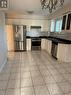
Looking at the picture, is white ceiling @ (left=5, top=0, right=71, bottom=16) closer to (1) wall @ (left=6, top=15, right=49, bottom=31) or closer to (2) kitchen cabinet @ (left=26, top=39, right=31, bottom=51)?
(1) wall @ (left=6, top=15, right=49, bottom=31)

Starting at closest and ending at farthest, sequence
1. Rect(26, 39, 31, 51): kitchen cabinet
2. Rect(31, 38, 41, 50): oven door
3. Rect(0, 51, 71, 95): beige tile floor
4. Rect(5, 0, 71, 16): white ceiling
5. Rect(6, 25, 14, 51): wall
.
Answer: Rect(0, 51, 71, 95): beige tile floor → Rect(5, 0, 71, 16): white ceiling → Rect(6, 25, 14, 51): wall → Rect(26, 39, 31, 51): kitchen cabinet → Rect(31, 38, 41, 50): oven door

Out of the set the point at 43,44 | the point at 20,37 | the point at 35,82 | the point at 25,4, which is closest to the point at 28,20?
the point at 20,37

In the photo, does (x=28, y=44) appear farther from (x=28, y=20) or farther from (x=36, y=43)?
(x=28, y=20)

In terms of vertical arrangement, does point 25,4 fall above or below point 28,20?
above

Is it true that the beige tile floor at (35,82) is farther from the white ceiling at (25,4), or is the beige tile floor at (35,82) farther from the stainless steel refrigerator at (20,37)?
the stainless steel refrigerator at (20,37)

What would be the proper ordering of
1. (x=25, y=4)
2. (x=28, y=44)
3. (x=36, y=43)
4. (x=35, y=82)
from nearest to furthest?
(x=35, y=82)
(x=25, y=4)
(x=28, y=44)
(x=36, y=43)

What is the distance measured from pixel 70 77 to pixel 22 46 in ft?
14.1

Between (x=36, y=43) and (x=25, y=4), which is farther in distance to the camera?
(x=36, y=43)

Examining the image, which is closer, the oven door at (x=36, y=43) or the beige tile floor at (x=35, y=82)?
the beige tile floor at (x=35, y=82)

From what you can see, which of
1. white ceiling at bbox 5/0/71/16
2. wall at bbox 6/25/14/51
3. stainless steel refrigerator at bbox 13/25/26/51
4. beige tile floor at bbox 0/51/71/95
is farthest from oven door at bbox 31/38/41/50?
beige tile floor at bbox 0/51/71/95

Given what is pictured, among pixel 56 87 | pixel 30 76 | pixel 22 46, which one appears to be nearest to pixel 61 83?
pixel 56 87

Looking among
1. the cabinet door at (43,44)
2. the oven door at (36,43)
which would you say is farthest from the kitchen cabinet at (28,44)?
the cabinet door at (43,44)

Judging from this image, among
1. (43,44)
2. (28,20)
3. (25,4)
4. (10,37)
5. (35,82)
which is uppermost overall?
(25,4)

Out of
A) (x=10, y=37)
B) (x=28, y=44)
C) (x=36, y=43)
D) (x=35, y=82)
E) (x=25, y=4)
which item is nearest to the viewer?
(x=35, y=82)
